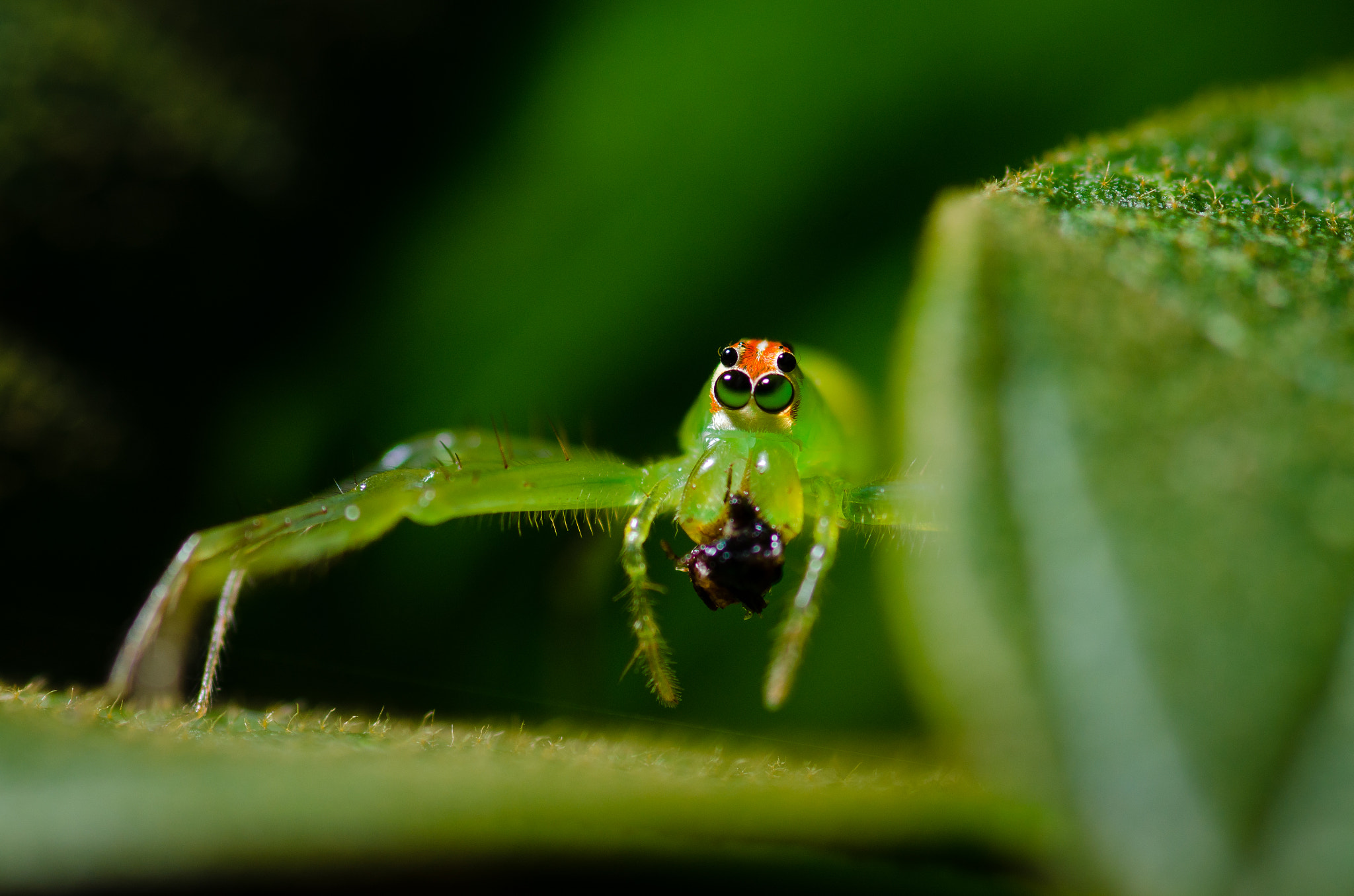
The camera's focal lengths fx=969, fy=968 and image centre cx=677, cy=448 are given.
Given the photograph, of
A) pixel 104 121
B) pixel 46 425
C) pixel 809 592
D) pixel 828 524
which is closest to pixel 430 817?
pixel 809 592

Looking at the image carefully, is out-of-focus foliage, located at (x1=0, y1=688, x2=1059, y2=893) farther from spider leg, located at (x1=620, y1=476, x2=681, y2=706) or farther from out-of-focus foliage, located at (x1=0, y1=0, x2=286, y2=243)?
out-of-focus foliage, located at (x1=0, y1=0, x2=286, y2=243)

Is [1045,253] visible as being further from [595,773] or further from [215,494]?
[215,494]

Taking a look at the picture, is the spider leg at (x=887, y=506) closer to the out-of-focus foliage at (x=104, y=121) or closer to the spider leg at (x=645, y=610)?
the spider leg at (x=645, y=610)

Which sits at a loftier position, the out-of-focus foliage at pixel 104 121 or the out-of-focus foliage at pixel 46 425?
the out-of-focus foliage at pixel 104 121

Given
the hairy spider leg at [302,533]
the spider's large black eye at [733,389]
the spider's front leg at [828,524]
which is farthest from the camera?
the spider's large black eye at [733,389]

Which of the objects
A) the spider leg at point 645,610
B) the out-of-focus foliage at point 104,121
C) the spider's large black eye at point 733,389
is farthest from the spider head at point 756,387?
the out-of-focus foliage at point 104,121

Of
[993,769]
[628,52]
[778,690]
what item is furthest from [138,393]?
[993,769]

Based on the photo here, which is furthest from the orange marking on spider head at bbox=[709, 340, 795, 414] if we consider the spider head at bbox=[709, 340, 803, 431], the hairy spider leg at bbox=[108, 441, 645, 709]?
the hairy spider leg at bbox=[108, 441, 645, 709]
